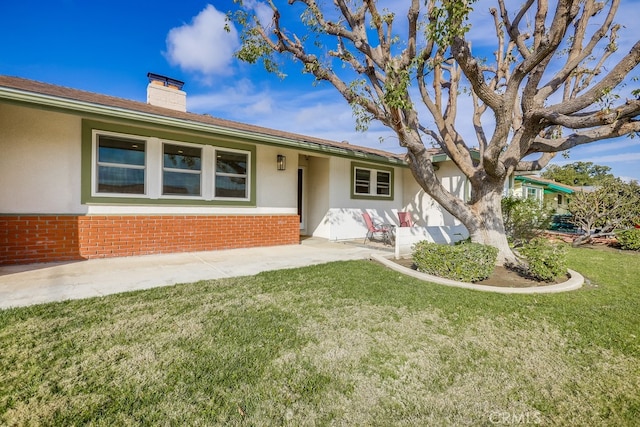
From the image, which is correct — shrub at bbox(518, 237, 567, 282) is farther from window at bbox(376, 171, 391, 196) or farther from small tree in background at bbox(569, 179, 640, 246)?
window at bbox(376, 171, 391, 196)

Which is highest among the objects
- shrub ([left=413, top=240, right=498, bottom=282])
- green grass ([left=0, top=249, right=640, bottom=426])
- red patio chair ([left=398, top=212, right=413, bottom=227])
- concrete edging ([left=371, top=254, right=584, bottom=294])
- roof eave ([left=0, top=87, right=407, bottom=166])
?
roof eave ([left=0, top=87, right=407, bottom=166])

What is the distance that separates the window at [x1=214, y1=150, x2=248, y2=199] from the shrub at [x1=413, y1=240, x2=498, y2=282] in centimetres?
518

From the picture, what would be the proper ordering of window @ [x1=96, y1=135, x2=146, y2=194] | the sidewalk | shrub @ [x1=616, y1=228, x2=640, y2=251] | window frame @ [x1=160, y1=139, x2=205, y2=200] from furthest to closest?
1. shrub @ [x1=616, y1=228, x2=640, y2=251]
2. window frame @ [x1=160, y1=139, x2=205, y2=200]
3. window @ [x1=96, y1=135, x2=146, y2=194]
4. the sidewalk

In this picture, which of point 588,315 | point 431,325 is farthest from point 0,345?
point 588,315

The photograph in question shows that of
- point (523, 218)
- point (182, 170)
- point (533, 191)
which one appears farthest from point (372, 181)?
point (533, 191)

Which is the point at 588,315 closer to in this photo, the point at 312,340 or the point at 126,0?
the point at 312,340

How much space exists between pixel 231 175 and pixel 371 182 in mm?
5377

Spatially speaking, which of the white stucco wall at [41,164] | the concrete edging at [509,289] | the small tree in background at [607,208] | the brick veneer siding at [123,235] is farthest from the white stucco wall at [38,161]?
the small tree in background at [607,208]

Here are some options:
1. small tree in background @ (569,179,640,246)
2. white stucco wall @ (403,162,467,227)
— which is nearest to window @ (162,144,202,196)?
white stucco wall @ (403,162,467,227)

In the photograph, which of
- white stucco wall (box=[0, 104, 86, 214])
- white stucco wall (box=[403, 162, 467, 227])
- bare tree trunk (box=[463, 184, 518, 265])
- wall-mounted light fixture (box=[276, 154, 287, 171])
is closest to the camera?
white stucco wall (box=[0, 104, 86, 214])

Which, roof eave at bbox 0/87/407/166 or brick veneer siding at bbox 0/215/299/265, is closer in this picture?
roof eave at bbox 0/87/407/166

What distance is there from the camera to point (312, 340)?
292cm

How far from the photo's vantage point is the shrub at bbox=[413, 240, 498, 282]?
4.96 meters

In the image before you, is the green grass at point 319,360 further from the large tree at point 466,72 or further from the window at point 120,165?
the window at point 120,165
